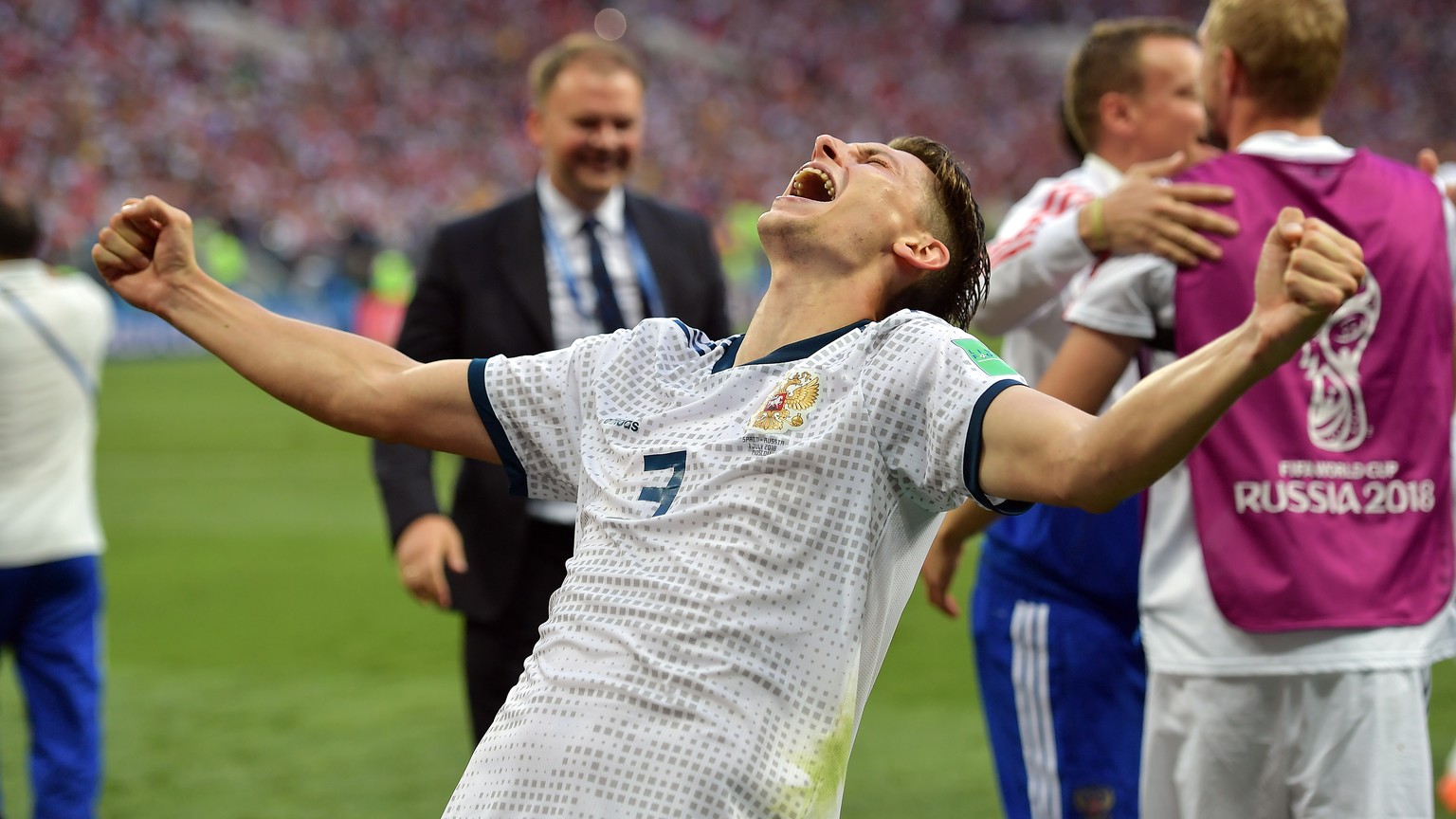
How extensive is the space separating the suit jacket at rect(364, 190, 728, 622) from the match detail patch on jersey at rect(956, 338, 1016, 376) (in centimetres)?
213

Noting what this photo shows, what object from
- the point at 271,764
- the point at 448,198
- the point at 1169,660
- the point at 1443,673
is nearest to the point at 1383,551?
the point at 1169,660

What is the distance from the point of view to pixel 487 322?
409 cm

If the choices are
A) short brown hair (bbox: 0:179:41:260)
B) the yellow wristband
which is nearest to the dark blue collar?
the yellow wristband

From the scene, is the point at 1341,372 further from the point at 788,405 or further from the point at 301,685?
the point at 301,685

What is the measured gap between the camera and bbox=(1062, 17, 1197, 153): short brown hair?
3.68 metres

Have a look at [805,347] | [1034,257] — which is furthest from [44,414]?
[805,347]

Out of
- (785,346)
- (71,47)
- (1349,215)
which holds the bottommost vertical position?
(785,346)

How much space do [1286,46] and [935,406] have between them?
1344 millimetres

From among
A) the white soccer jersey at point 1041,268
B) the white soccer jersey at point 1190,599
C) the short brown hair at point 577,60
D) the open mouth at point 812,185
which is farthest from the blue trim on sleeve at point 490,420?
the short brown hair at point 577,60

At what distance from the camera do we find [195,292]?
2.47 metres

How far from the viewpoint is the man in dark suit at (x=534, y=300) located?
4.00 meters

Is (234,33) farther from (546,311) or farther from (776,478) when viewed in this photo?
(776,478)

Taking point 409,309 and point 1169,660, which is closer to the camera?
point 1169,660

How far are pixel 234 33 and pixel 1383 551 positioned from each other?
33.4 m
